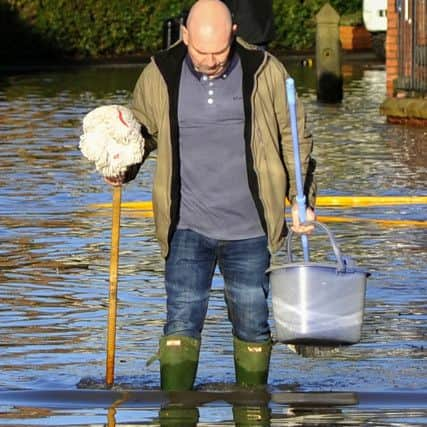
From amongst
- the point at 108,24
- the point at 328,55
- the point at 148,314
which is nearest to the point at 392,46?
the point at 328,55

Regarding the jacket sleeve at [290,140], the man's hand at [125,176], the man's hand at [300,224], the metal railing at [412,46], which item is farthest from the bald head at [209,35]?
the metal railing at [412,46]

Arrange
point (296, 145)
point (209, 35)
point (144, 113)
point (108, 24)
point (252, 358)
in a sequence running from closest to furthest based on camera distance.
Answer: point (209, 35)
point (296, 145)
point (144, 113)
point (252, 358)
point (108, 24)

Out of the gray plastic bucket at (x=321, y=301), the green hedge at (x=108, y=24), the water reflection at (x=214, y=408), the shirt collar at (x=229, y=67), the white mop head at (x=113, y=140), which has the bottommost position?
the green hedge at (x=108, y=24)

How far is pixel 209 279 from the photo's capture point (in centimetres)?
751

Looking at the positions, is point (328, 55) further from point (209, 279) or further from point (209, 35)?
point (209, 35)

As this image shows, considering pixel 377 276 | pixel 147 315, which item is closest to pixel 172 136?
pixel 147 315

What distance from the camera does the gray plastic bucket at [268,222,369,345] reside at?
719cm

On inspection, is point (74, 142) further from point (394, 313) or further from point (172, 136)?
point (172, 136)

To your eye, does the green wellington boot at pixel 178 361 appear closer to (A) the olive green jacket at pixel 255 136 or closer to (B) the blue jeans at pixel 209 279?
(B) the blue jeans at pixel 209 279

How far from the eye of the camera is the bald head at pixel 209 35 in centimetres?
710

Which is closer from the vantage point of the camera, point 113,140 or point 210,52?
point 210,52

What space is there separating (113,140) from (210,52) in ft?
1.76

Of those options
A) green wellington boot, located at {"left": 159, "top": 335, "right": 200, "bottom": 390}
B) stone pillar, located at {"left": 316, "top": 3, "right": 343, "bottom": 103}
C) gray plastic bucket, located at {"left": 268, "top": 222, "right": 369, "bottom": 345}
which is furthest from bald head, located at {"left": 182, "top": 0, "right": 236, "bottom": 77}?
stone pillar, located at {"left": 316, "top": 3, "right": 343, "bottom": 103}

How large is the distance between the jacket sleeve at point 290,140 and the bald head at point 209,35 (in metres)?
0.27
